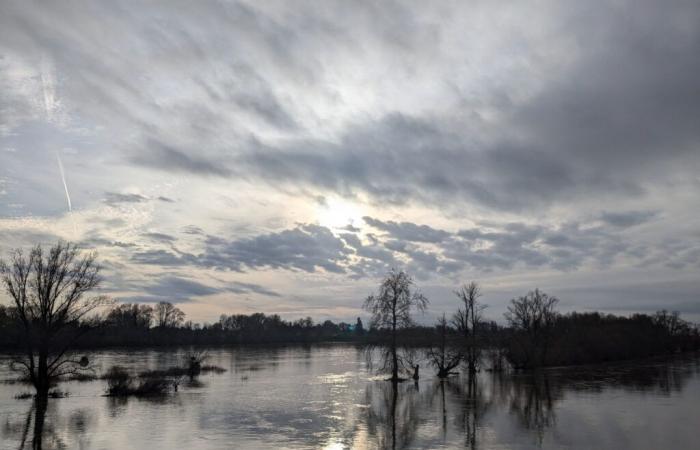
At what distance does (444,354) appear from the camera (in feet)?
207

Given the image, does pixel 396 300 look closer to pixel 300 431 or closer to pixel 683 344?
pixel 300 431

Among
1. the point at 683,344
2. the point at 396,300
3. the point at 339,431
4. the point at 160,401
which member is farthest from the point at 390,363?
the point at 683,344

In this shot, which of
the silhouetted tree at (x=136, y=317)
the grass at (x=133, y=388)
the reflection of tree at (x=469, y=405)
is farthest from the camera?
the silhouetted tree at (x=136, y=317)

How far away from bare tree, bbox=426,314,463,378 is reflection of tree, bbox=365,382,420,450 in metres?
12.3

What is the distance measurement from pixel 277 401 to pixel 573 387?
24.9 meters

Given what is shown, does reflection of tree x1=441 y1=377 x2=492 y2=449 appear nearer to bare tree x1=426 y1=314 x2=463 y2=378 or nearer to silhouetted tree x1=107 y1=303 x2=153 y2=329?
bare tree x1=426 y1=314 x2=463 y2=378

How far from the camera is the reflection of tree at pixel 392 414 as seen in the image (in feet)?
77.6

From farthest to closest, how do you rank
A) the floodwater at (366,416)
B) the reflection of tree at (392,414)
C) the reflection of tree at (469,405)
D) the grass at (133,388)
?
1. the grass at (133,388)
2. the reflection of tree at (469,405)
3. the reflection of tree at (392,414)
4. the floodwater at (366,416)

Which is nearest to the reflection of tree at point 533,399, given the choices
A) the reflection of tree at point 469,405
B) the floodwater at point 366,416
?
the floodwater at point 366,416

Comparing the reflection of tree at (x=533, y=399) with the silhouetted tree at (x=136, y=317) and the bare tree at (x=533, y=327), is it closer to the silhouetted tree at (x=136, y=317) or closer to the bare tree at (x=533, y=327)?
the bare tree at (x=533, y=327)

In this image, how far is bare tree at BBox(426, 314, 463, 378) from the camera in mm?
59438

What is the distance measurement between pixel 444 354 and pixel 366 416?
3414 centimetres

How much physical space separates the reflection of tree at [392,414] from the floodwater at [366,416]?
0.06 meters

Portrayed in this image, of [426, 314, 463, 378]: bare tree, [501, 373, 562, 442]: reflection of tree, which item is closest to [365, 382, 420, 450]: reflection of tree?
[501, 373, 562, 442]: reflection of tree
